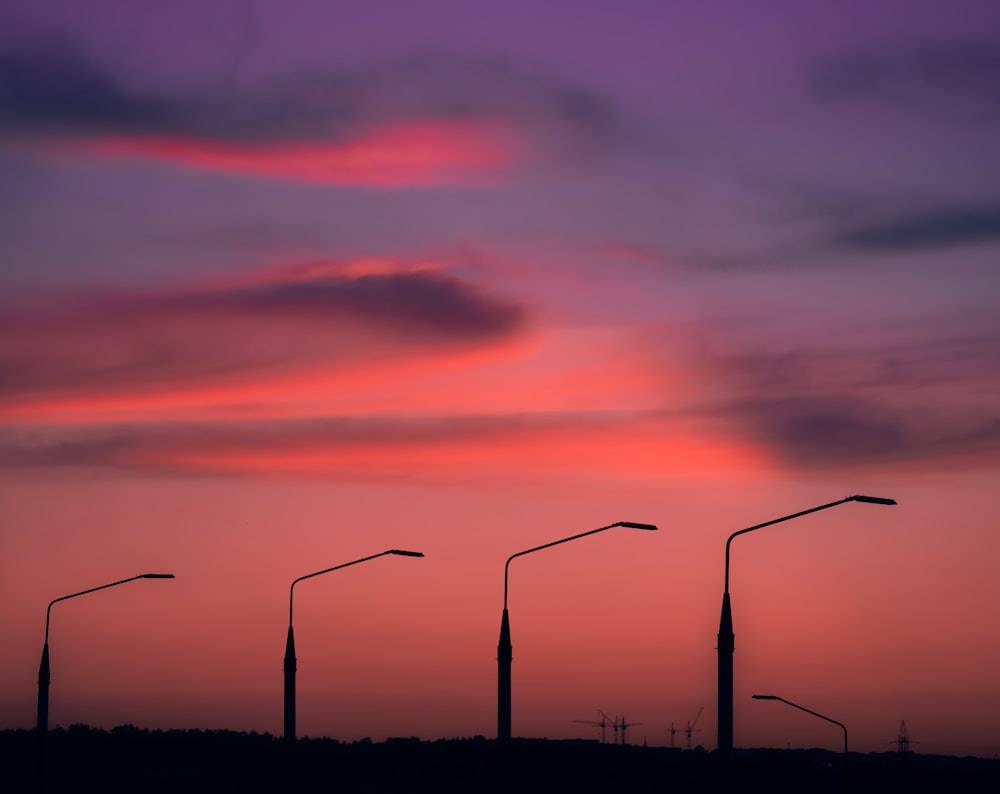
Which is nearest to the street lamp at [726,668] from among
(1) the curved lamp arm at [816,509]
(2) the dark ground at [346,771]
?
(1) the curved lamp arm at [816,509]

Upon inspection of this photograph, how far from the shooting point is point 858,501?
158 ft

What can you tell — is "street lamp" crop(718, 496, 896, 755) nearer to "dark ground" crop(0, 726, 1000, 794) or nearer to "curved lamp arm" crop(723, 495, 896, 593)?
"curved lamp arm" crop(723, 495, 896, 593)

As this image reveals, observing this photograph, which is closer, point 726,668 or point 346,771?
point 726,668

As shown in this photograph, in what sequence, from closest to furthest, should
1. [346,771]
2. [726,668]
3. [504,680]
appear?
1. [726,668]
2. [504,680]
3. [346,771]

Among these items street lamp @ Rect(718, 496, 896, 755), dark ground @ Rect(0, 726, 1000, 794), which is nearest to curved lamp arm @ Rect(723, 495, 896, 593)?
street lamp @ Rect(718, 496, 896, 755)

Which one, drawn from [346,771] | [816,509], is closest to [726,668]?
[816,509]

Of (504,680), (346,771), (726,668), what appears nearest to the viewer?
(726,668)

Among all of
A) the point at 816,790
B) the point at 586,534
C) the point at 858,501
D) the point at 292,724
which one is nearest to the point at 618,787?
the point at 816,790

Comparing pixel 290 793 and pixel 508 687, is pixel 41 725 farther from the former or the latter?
pixel 508 687

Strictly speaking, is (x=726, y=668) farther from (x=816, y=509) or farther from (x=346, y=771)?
(x=346, y=771)

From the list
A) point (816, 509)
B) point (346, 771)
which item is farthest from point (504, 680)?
point (346, 771)

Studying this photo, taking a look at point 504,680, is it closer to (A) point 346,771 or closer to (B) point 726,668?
(B) point 726,668

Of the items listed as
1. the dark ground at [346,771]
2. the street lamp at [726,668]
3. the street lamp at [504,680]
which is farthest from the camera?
the dark ground at [346,771]

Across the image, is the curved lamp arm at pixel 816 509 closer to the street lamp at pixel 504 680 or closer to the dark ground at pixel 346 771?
the street lamp at pixel 504 680
